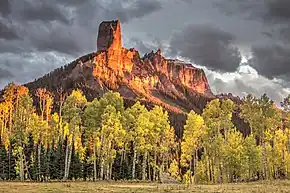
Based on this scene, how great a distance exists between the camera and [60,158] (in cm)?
7188

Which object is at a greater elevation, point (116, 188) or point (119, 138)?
point (119, 138)

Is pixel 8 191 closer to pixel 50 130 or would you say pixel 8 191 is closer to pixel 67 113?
pixel 67 113

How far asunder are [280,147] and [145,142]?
3833cm

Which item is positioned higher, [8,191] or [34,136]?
[34,136]

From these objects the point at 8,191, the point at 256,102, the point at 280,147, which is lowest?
the point at 8,191

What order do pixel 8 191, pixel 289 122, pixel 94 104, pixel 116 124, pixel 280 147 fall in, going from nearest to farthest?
pixel 8 191 < pixel 116 124 < pixel 94 104 < pixel 289 122 < pixel 280 147

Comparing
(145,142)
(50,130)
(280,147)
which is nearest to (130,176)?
(145,142)

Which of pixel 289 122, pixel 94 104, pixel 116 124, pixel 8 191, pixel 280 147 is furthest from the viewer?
pixel 280 147

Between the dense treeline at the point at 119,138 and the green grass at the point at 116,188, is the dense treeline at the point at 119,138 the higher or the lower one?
the higher one

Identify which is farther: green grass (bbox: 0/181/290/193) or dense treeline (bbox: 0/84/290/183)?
dense treeline (bbox: 0/84/290/183)

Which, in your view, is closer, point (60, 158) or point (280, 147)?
point (60, 158)

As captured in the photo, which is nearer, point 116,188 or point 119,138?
point 116,188

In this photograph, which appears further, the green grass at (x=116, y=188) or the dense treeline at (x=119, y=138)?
the dense treeline at (x=119, y=138)

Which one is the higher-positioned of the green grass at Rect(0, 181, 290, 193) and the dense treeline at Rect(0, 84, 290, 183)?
the dense treeline at Rect(0, 84, 290, 183)
